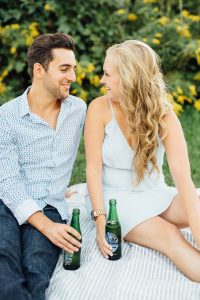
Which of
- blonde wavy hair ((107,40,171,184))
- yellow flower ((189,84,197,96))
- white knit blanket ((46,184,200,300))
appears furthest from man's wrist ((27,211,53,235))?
yellow flower ((189,84,197,96))

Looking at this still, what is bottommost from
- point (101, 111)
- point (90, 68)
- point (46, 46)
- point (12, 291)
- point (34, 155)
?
point (90, 68)

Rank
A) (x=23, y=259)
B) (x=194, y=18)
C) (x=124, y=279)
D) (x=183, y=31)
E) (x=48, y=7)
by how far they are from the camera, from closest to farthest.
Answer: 1. (x=23, y=259)
2. (x=124, y=279)
3. (x=48, y=7)
4. (x=183, y=31)
5. (x=194, y=18)

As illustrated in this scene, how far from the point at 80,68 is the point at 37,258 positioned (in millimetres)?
3887

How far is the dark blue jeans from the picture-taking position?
234 centimetres

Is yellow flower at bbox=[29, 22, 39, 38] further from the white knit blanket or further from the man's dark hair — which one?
the white knit blanket

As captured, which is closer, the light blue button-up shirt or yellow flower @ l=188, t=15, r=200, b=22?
the light blue button-up shirt

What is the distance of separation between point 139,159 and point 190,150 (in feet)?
8.88

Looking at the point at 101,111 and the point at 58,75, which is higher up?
the point at 58,75

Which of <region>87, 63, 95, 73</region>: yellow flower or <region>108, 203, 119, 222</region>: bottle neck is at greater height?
<region>108, 203, 119, 222</region>: bottle neck

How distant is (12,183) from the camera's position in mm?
3002

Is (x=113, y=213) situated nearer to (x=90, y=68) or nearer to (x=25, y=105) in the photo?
(x=25, y=105)

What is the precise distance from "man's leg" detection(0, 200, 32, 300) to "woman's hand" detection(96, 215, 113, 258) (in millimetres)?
486

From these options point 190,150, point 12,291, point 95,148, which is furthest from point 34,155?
point 190,150

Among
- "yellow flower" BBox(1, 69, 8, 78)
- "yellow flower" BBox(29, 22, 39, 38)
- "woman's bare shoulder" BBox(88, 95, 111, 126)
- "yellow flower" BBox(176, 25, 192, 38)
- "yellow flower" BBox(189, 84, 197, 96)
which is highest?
"woman's bare shoulder" BBox(88, 95, 111, 126)
